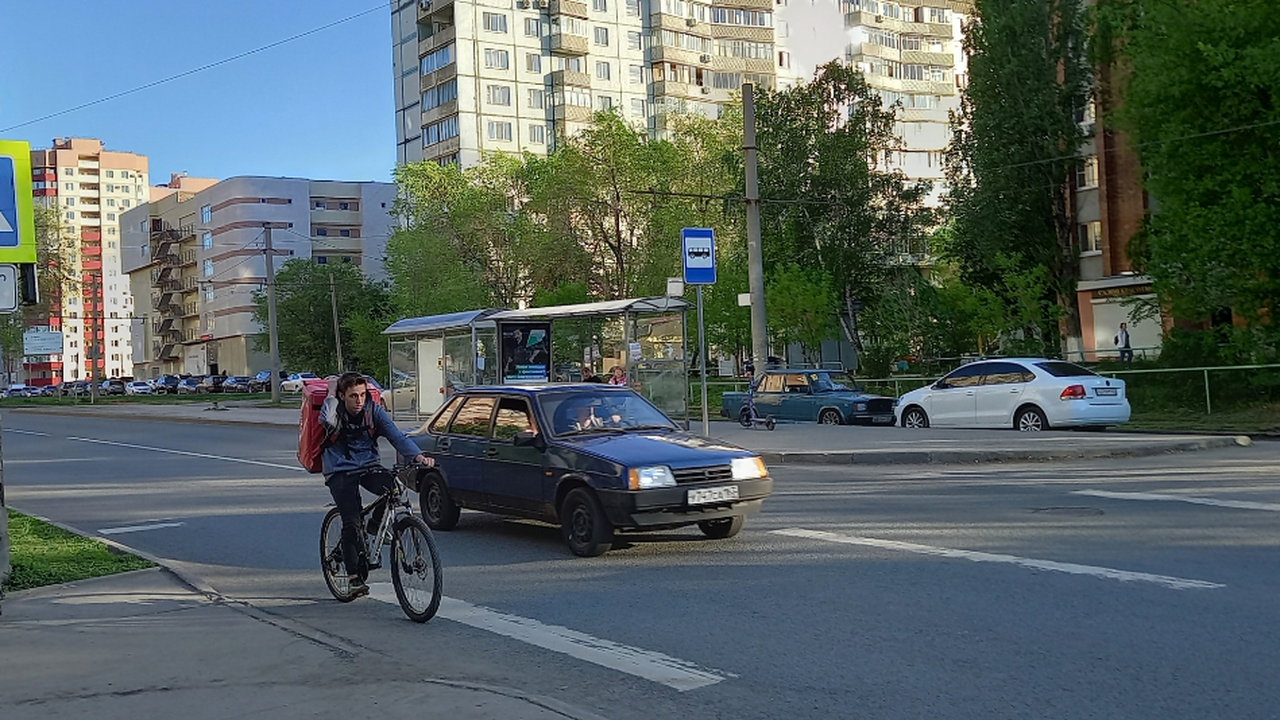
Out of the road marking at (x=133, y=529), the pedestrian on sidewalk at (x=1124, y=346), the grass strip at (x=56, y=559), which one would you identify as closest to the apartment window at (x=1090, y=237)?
the pedestrian on sidewalk at (x=1124, y=346)

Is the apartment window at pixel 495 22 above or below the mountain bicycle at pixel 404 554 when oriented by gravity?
above

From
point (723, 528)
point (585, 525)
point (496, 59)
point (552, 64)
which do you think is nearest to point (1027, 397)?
point (723, 528)

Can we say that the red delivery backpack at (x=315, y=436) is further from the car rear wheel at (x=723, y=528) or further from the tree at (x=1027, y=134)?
the tree at (x=1027, y=134)

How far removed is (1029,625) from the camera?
7.17m

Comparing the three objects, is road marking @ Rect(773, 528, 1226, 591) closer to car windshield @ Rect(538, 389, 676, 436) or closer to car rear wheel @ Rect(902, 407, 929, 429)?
car windshield @ Rect(538, 389, 676, 436)

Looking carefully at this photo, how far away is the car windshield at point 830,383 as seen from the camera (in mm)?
28906

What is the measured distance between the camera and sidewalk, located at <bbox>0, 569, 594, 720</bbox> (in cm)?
592

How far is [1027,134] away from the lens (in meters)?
44.5

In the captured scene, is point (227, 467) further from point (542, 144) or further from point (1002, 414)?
point (542, 144)

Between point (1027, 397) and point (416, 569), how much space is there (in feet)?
57.1

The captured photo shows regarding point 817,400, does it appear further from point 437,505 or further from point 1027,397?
point 437,505

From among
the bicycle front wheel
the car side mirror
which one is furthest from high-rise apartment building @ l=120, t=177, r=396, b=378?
the bicycle front wheel

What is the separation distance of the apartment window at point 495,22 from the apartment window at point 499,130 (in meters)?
6.91

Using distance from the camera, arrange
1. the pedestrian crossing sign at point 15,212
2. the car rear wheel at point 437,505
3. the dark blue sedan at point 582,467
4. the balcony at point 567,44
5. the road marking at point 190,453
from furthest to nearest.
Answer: the balcony at point 567,44, the road marking at point 190,453, the car rear wheel at point 437,505, the dark blue sedan at point 582,467, the pedestrian crossing sign at point 15,212
